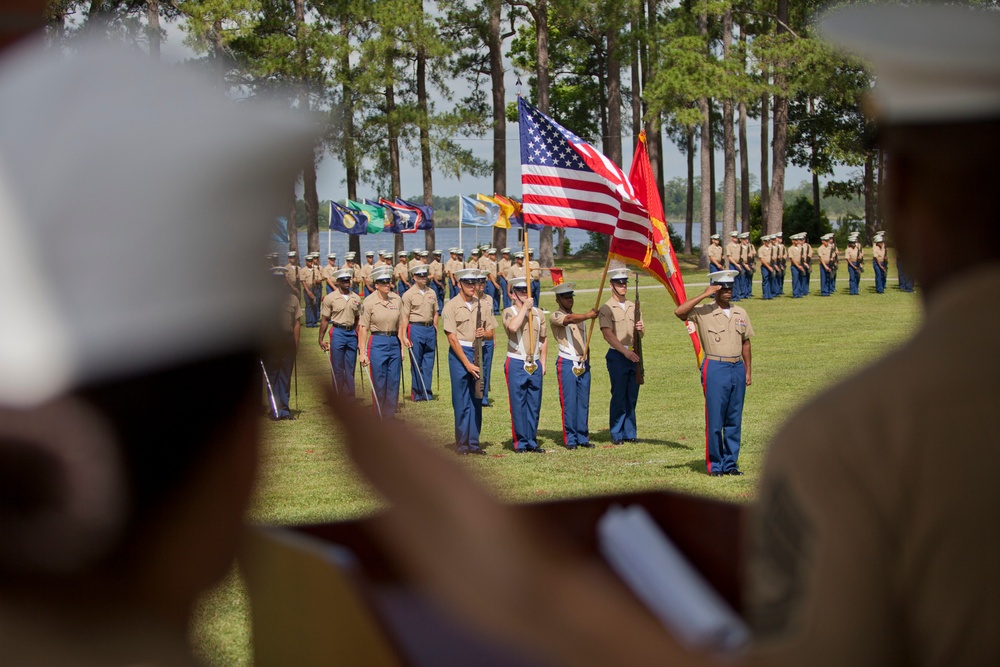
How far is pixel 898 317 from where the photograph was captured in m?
22.9

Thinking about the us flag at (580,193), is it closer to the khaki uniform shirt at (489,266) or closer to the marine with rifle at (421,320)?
the marine with rifle at (421,320)

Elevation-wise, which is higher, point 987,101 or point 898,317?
point 987,101

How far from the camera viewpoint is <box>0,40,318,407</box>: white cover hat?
555 mm

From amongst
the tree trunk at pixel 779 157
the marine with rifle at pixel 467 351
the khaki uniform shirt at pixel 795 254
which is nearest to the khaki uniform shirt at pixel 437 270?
the khaki uniform shirt at pixel 795 254

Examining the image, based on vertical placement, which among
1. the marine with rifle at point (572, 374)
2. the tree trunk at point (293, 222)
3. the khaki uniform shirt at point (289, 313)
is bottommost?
the marine with rifle at point (572, 374)

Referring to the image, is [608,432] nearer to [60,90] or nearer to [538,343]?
[538,343]

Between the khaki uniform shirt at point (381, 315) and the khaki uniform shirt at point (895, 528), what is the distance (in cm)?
1298

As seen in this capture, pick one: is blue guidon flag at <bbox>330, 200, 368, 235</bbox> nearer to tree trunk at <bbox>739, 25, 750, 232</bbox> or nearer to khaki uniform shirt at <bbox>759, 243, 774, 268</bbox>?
khaki uniform shirt at <bbox>759, 243, 774, 268</bbox>

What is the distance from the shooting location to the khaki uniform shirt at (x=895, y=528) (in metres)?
0.86

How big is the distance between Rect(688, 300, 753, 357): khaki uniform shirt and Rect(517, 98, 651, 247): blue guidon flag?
911 millimetres

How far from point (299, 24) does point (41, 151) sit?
87.0 feet

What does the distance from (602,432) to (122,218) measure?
12143mm

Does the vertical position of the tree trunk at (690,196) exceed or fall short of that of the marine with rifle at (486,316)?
it exceeds it

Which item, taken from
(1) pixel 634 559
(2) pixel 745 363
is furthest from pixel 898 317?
(1) pixel 634 559
